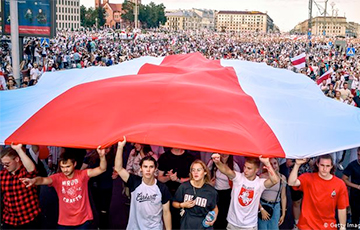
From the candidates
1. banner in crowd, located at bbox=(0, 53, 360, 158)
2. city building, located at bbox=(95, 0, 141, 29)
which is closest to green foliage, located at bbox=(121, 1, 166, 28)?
city building, located at bbox=(95, 0, 141, 29)

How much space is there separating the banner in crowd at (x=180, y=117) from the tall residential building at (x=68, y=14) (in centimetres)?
11262

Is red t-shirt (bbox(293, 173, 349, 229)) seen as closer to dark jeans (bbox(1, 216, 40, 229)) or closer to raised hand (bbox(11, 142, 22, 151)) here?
dark jeans (bbox(1, 216, 40, 229))

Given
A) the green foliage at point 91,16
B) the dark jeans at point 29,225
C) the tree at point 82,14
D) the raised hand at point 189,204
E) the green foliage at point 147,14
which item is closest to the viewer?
the raised hand at point 189,204

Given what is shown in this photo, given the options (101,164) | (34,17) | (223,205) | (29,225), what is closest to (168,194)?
(101,164)

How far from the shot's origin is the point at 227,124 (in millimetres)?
5012

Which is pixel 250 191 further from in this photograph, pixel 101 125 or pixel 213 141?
pixel 101 125

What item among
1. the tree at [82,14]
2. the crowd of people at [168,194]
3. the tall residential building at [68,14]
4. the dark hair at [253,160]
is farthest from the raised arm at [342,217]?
the tall residential building at [68,14]

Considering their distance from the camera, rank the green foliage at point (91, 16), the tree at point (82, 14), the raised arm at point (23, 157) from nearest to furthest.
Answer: the raised arm at point (23, 157) < the green foliage at point (91, 16) < the tree at point (82, 14)

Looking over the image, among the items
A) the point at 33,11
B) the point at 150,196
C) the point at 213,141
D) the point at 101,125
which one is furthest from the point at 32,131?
the point at 33,11

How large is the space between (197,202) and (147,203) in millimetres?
524

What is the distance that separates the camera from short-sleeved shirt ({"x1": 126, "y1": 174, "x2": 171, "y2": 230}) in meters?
4.27

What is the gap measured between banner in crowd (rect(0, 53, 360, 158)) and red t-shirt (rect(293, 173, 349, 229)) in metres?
0.42

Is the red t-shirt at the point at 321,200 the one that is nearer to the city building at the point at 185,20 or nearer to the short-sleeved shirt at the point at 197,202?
the short-sleeved shirt at the point at 197,202

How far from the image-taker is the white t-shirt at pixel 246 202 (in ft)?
14.5
